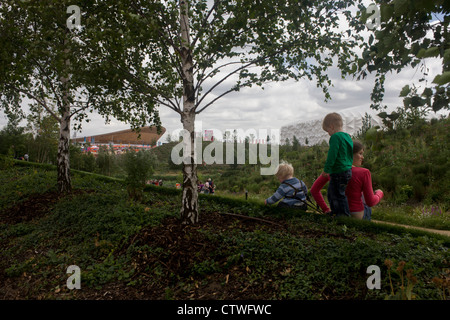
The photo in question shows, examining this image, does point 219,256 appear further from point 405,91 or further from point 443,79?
point 443,79

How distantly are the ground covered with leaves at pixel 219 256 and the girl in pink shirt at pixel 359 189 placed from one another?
0.91ft

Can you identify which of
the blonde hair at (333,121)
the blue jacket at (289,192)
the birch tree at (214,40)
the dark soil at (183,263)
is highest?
the birch tree at (214,40)

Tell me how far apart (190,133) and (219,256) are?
2.20 metres

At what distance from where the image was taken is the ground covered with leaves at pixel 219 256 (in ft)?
10.2

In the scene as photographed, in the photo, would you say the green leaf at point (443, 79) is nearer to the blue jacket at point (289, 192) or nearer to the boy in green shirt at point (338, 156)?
the boy in green shirt at point (338, 156)

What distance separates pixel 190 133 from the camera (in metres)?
5.01

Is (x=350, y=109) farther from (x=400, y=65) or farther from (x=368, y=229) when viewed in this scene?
(x=400, y=65)

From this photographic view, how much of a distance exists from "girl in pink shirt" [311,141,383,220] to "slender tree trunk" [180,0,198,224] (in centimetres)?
213

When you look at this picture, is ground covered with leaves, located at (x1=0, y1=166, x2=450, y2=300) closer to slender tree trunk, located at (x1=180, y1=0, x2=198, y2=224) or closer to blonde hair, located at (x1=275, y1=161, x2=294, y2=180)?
slender tree trunk, located at (x1=180, y1=0, x2=198, y2=224)

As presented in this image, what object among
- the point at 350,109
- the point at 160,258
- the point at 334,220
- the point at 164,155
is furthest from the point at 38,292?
the point at 164,155

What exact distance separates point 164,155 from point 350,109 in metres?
16.9

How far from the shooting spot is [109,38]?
5.02 m

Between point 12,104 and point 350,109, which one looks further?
point 350,109

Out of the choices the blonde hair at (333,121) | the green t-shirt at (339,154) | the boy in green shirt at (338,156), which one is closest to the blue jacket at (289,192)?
the boy in green shirt at (338,156)
